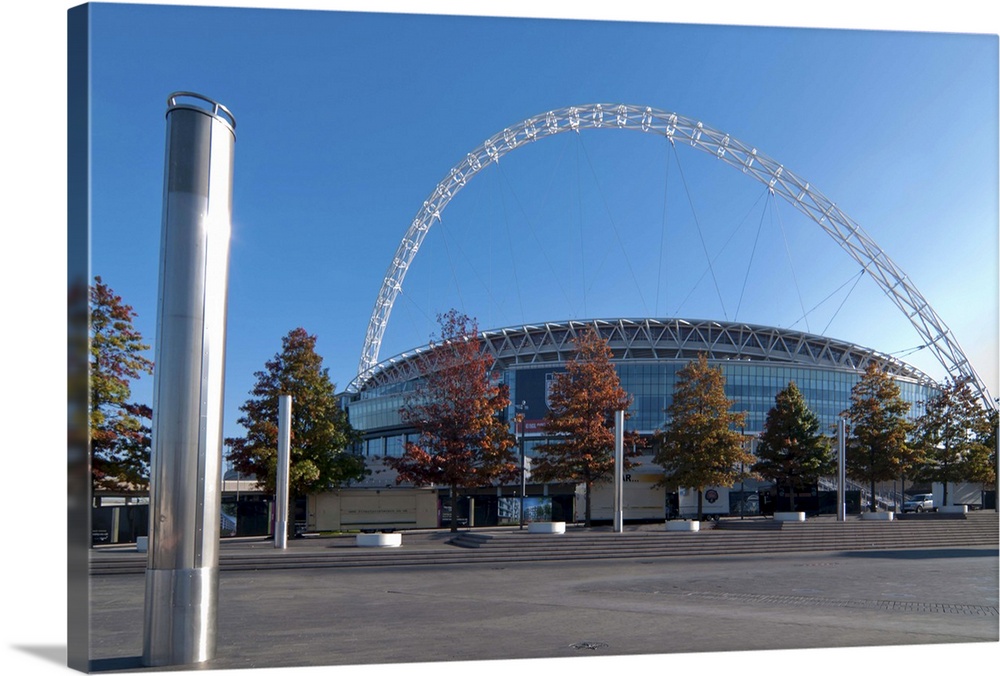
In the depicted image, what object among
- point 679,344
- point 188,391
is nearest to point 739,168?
point 679,344

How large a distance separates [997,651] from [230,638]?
36.9 ft

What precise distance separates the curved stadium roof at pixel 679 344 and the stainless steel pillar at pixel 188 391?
66.2 metres

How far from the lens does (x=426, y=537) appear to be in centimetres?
3369

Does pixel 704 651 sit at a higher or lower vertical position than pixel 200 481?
lower

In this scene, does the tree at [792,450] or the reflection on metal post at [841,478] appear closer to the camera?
the reflection on metal post at [841,478]

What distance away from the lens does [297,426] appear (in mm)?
39250

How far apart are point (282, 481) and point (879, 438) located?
3615cm

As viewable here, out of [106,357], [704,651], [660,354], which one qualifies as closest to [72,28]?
[704,651]

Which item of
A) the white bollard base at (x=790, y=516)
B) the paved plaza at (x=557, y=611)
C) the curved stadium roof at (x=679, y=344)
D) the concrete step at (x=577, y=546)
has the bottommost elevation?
the white bollard base at (x=790, y=516)

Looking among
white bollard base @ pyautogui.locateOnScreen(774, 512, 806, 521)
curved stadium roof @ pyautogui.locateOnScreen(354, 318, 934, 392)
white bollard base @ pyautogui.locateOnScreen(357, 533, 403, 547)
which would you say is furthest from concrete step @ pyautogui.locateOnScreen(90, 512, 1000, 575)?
curved stadium roof @ pyautogui.locateOnScreen(354, 318, 934, 392)

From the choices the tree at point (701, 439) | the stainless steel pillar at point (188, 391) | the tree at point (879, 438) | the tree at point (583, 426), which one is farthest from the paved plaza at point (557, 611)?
the tree at point (879, 438)

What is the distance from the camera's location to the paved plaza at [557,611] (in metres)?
12.4

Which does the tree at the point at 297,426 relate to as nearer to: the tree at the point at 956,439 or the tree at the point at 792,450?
the tree at the point at 792,450

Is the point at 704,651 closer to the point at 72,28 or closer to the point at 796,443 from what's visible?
the point at 72,28
